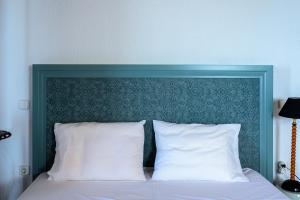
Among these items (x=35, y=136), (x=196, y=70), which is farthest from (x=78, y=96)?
(x=196, y=70)

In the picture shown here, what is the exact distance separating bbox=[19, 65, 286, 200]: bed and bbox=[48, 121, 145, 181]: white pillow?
0.17m

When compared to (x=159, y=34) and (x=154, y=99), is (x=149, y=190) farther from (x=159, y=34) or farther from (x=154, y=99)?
(x=159, y=34)

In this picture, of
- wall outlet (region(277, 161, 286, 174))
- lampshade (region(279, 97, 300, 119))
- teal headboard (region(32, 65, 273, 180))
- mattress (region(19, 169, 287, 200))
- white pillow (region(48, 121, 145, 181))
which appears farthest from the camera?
wall outlet (region(277, 161, 286, 174))

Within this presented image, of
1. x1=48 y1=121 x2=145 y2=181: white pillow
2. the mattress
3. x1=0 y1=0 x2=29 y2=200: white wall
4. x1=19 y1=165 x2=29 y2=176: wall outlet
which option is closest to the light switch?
x1=0 y1=0 x2=29 y2=200: white wall

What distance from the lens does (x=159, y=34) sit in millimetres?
2396

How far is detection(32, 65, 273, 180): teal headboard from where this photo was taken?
2.31m

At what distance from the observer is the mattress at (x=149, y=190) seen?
176 cm

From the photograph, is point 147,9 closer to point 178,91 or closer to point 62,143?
point 178,91

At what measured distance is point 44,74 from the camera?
7.55 ft

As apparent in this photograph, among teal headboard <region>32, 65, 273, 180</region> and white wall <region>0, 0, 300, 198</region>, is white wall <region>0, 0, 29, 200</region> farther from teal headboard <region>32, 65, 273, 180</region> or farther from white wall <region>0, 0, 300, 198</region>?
teal headboard <region>32, 65, 273, 180</region>

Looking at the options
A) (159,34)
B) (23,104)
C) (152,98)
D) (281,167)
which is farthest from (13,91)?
(281,167)

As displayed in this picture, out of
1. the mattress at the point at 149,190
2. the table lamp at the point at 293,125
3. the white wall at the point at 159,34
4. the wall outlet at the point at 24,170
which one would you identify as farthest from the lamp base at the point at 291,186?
the wall outlet at the point at 24,170

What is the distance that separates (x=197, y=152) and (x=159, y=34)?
39.2 inches

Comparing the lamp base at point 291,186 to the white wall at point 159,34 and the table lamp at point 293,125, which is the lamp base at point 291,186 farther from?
the white wall at point 159,34
